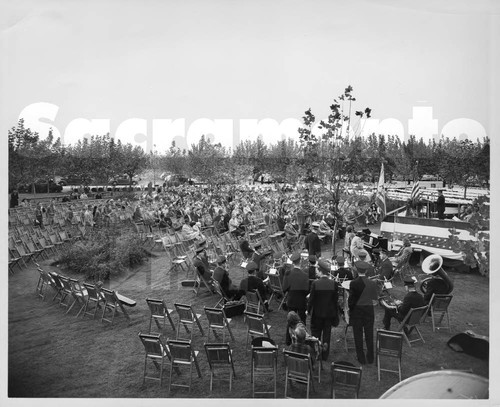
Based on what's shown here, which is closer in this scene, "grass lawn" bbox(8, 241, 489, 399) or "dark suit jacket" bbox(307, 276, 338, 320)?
"grass lawn" bbox(8, 241, 489, 399)

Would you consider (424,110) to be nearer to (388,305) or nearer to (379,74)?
(379,74)

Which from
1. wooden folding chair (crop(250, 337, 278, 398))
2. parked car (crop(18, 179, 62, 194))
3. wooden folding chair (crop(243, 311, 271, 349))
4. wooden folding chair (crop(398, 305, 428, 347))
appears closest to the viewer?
→ wooden folding chair (crop(250, 337, 278, 398))

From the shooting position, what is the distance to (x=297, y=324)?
20.1 feet

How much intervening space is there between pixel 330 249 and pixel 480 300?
5981mm

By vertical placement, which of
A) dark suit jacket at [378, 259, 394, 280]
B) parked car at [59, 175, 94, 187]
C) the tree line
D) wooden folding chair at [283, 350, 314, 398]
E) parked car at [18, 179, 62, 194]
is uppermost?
the tree line

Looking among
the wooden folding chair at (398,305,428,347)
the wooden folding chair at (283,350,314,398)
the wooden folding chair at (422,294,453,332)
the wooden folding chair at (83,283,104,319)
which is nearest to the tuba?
the wooden folding chair at (422,294,453,332)

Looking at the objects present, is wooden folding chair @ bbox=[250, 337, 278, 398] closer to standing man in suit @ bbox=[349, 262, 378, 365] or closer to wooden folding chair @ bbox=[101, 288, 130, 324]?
standing man in suit @ bbox=[349, 262, 378, 365]

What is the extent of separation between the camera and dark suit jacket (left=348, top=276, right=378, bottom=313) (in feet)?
21.6

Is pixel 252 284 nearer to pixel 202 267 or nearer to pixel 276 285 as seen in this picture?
pixel 276 285

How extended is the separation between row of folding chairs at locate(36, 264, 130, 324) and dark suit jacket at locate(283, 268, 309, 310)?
11.6ft

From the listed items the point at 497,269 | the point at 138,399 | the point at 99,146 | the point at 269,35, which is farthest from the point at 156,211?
the point at 497,269

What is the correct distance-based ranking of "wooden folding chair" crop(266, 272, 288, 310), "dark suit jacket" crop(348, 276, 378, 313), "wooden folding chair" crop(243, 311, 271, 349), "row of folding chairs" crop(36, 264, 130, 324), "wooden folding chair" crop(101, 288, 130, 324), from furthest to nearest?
"wooden folding chair" crop(266, 272, 288, 310) < "row of folding chairs" crop(36, 264, 130, 324) < "wooden folding chair" crop(101, 288, 130, 324) < "wooden folding chair" crop(243, 311, 271, 349) < "dark suit jacket" crop(348, 276, 378, 313)

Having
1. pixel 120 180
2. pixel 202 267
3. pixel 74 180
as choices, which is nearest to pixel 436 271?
pixel 202 267

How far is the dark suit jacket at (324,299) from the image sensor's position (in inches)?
263
